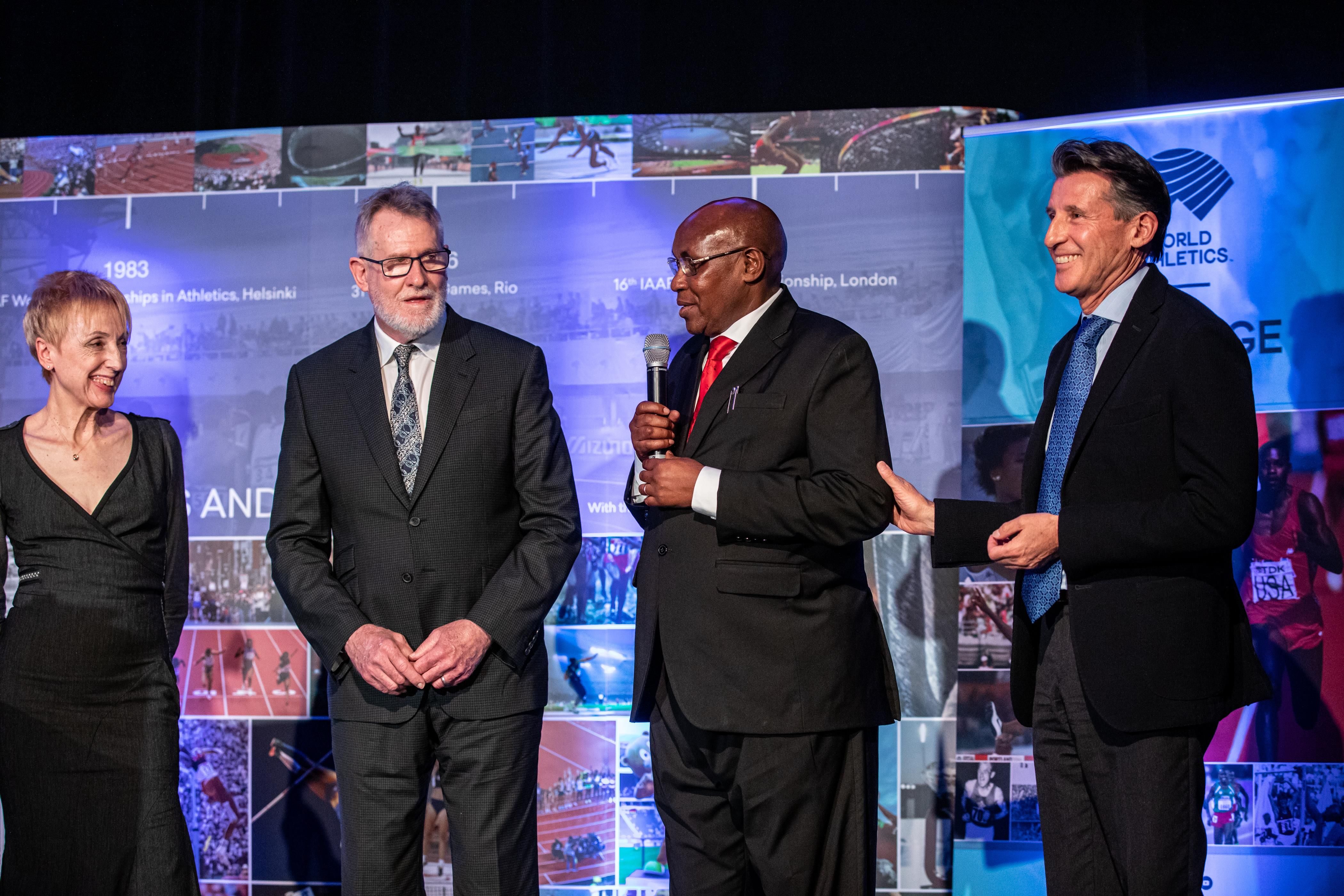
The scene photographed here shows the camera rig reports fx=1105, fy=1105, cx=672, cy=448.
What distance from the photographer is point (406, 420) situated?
2.55 meters

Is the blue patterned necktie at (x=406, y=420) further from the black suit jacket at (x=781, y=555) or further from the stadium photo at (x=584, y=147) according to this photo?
the stadium photo at (x=584, y=147)

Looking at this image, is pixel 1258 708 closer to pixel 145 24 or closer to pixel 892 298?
pixel 892 298

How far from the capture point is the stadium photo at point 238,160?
398 centimetres

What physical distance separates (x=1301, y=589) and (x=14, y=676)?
→ 359cm

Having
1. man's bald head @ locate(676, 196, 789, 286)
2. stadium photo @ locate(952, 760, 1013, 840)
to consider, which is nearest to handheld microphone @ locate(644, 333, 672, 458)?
man's bald head @ locate(676, 196, 789, 286)

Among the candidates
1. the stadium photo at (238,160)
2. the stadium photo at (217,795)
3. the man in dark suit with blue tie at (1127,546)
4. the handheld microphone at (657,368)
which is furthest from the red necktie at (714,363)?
the stadium photo at (217,795)

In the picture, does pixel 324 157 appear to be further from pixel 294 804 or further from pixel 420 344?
pixel 294 804

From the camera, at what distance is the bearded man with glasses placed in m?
2.40

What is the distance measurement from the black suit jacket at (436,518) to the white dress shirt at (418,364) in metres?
0.02

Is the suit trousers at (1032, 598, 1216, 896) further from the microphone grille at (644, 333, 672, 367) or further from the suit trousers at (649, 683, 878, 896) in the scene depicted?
the microphone grille at (644, 333, 672, 367)

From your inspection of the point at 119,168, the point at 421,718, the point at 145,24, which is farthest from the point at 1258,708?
the point at 145,24

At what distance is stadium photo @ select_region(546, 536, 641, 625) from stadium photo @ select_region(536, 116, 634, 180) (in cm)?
128

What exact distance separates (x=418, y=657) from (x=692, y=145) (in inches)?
86.0

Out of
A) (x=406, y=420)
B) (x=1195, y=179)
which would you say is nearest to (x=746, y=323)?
(x=406, y=420)
